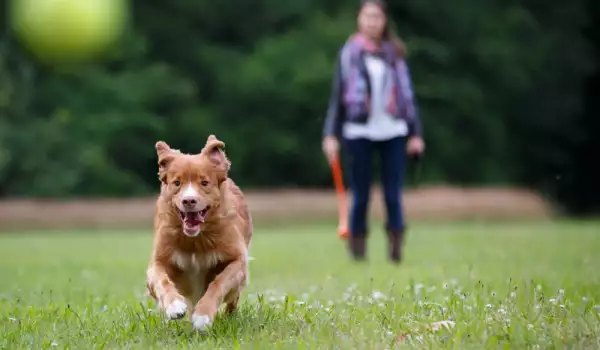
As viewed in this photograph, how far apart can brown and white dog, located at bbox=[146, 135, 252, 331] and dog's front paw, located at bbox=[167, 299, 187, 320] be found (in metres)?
0.15

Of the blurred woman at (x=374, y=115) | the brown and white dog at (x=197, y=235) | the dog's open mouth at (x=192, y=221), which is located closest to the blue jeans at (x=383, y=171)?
the blurred woman at (x=374, y=115)

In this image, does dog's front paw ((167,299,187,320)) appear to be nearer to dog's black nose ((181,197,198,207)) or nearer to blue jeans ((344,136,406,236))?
dog's black nose ((181,197,198,207))

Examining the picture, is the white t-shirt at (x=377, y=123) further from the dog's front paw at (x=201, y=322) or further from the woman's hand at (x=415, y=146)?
the dog's front paw at (x=201, y=322)

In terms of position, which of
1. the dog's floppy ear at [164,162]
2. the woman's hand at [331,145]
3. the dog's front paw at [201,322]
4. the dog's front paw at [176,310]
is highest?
the dog's floppy ear at [164,162]

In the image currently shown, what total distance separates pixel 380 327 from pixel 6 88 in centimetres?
Answer: 1965

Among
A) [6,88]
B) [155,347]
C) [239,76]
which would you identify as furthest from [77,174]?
[155,347]

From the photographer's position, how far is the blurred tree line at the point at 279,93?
23.0 meters

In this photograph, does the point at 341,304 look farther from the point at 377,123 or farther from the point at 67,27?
the point at 67,27

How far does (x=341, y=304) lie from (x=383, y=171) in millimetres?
3823

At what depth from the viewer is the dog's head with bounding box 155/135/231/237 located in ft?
15.9

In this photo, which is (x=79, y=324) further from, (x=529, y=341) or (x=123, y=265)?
(x=123, y=265)

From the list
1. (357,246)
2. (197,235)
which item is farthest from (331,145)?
(197,235)

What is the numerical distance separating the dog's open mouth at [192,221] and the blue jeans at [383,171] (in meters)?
4.53

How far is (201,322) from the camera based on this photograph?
4.59 metres
